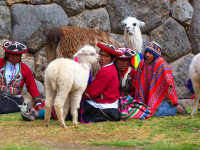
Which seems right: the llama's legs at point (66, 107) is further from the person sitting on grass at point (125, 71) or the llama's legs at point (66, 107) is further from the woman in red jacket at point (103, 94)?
the person sitting on grass at point (125, 71)

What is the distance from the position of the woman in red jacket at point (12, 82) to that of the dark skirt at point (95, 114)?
2.67 ft

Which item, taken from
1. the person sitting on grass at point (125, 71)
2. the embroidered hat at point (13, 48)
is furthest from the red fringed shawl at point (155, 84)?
the embroidered hat at point (13, 48)

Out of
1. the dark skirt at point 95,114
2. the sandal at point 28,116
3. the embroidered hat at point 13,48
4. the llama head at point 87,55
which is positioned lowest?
the sandal at point 28,116

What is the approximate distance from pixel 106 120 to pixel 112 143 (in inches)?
46.6

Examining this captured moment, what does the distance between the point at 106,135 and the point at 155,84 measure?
4.89 ft

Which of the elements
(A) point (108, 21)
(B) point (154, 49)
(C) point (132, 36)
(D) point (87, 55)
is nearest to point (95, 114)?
(D) point (87, 55)

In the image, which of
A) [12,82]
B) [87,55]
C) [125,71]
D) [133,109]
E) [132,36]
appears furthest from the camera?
[132,36]

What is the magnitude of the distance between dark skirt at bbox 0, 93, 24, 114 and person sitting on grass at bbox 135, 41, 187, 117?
5.45 ft

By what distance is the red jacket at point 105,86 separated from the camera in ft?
13.3

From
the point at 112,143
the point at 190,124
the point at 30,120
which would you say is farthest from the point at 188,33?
the point at 112,143

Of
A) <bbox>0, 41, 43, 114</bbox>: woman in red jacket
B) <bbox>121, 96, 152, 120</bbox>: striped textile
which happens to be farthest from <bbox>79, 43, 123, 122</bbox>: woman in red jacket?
<bbox>0, 41, 43, 114</bbox>: woman in red jacket

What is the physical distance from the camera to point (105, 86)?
13.4ft

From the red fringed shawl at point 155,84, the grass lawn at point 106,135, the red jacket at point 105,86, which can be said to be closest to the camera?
the grass lawn at point 106,135

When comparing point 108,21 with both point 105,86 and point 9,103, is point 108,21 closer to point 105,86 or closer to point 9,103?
point 9,103
